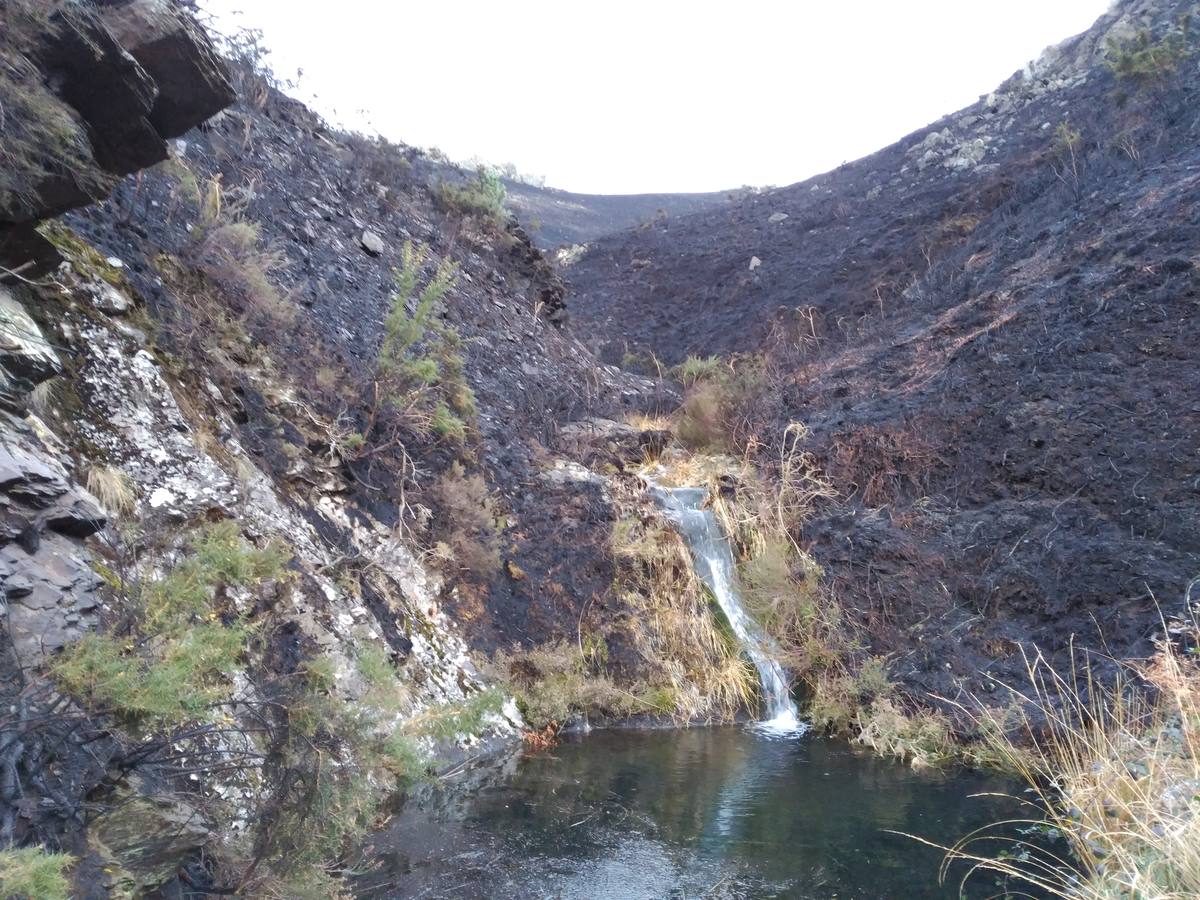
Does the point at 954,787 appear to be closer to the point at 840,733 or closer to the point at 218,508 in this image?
the point at 840,733

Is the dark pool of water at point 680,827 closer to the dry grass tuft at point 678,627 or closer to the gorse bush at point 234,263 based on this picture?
the dry grass tuft at point 678,627

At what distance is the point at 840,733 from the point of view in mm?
8969

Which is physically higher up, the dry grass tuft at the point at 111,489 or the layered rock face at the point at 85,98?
the layered rock face at the point at 85,98

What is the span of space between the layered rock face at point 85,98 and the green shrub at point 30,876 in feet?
9.66

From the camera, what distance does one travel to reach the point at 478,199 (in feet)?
52.9

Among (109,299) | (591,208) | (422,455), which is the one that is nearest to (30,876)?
(109,299)

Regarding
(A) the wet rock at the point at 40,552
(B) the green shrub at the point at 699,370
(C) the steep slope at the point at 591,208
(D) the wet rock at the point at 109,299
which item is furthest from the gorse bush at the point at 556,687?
(C) the steep slope at the point at 591,208

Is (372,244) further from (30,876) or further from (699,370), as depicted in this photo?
(30,876)

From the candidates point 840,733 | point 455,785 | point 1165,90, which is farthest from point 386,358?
point 1165,90

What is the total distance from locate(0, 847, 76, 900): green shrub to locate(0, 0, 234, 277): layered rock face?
2945mm

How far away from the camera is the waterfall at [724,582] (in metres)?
9.67

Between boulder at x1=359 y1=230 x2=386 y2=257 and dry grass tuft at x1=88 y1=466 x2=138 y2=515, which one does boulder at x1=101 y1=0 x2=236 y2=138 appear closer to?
dry grass tuft at x1=88 y1=466 x2=138 y2=515

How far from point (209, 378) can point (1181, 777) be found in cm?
678

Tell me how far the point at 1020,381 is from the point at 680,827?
8.21m
